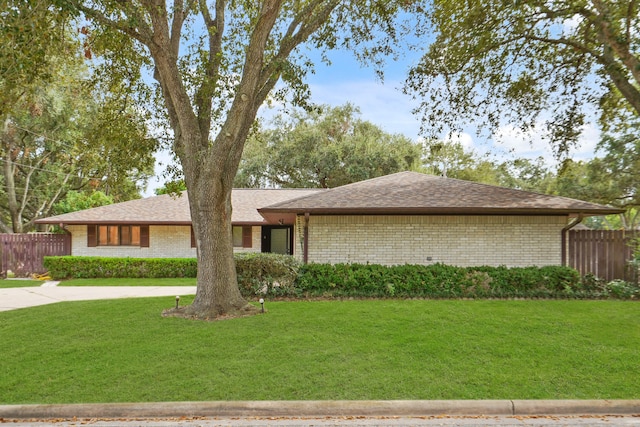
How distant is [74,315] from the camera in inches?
352

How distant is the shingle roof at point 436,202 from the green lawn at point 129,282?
5.67 metres

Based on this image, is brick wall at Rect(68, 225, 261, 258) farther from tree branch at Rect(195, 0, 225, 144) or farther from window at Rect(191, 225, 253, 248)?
tree branch at Rect(195, 0, 225, 144)

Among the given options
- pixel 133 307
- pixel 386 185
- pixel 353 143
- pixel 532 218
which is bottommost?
pixel 133 307

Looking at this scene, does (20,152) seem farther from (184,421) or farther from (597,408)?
(597,408)

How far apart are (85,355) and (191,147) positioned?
4.60 metres

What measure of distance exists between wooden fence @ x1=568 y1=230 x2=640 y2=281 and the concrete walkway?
12026 mm

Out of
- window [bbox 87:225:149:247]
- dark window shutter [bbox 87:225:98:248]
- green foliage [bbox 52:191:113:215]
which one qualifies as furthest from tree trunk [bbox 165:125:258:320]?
green foliage [bbox 52:191:113:215]

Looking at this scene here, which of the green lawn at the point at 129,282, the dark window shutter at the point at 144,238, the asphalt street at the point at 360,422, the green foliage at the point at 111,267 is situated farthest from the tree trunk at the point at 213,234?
the dark window shutter at the point at 144,238

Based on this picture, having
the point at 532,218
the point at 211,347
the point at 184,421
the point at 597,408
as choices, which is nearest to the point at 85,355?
the point at 211,347

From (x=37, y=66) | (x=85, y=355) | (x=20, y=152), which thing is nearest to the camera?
(x=85, y=355)

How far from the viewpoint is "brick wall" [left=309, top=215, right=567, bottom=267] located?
1211cm

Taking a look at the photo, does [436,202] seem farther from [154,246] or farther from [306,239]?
[154,246]

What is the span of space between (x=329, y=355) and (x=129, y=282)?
12625mm

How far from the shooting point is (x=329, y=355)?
6.00 meters
